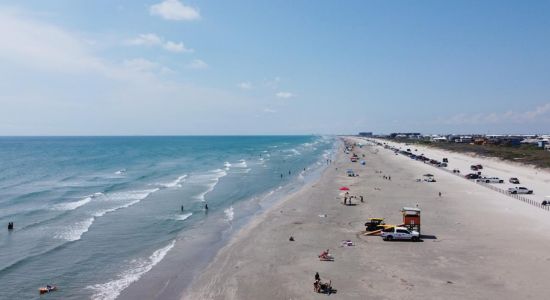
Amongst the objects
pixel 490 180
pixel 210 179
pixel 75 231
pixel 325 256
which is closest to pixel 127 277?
pixel 325 256

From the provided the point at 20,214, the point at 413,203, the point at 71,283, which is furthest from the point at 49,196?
the point at 413,203

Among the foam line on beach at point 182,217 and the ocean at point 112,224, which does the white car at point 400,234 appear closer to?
the ocean at point 112,224

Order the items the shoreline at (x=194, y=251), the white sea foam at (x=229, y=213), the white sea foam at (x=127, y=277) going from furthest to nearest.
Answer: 1. the white sea foam at (x=229, y=213)
2. the shoreline at (x=194, y=251)
3. the white sea foam at (x=127, y=277)

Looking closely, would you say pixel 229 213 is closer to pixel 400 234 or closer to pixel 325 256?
pixel 400 234

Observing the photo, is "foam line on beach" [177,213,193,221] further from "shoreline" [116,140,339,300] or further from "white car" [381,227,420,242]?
"white car" [381,227,420,242]

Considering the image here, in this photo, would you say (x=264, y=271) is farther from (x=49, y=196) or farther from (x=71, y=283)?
(x=49, y=196)

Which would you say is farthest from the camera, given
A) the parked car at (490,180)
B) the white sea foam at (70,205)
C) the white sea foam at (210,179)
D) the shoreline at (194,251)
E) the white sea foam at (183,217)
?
the parked car at (490,180)

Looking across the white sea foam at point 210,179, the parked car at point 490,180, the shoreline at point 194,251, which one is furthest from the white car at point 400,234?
the parked car at point 490,180

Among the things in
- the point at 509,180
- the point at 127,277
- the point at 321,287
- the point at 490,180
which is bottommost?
the point at 127,277
